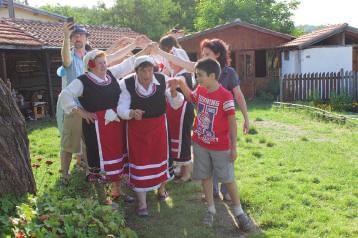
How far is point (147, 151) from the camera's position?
4.65 meters

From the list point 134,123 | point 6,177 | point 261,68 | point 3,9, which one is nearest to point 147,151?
point 134,123

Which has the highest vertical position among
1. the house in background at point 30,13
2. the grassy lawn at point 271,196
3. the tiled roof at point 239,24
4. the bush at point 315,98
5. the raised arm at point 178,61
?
the house in background at point 30,13

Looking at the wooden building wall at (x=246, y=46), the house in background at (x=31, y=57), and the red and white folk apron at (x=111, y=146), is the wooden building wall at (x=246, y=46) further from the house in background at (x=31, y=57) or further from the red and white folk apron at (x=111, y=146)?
the red and white folk apron at (x=111, y=146)

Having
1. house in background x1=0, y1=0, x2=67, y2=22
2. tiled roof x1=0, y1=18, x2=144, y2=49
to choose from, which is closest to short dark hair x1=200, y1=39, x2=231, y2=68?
tiled roof x1=0, y1=18, x2=144, y2=49

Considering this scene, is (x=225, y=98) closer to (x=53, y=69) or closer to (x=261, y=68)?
(x=53, y=69)

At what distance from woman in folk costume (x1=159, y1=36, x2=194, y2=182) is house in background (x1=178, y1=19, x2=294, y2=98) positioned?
16.7 metres

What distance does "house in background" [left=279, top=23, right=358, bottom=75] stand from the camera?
19298 millimetres

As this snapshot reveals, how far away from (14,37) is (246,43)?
12.2 m

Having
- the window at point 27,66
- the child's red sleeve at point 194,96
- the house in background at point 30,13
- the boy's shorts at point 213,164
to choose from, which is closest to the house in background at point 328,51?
the window at point 27,66

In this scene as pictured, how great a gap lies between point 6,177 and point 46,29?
49.8 ft

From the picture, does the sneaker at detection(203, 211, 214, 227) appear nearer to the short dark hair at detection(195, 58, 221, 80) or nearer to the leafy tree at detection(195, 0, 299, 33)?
the short dark hair at detection(195, 58, 221, 80)

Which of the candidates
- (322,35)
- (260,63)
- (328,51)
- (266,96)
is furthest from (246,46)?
(328,51)

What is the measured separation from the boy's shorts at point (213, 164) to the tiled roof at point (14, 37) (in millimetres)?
10338

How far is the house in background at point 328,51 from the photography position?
19298 millimetres
